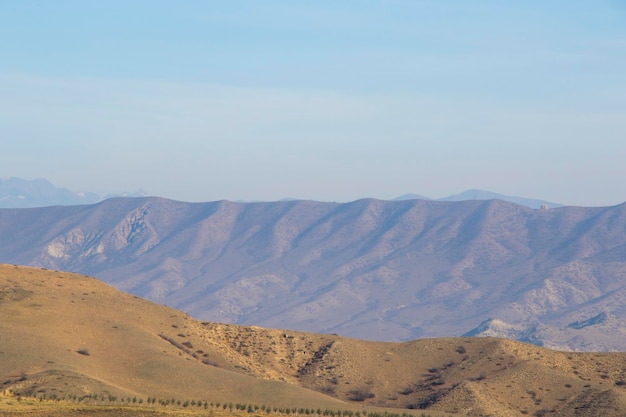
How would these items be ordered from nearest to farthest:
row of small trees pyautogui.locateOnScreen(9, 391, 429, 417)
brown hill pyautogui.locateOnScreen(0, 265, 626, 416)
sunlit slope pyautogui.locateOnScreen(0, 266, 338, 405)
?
row of small trees pyautogui.locateOnScreen(9, 391, 429, 417) < sunlit slope pyautogui.locateOnScreen(0, 266, 338, 405) < brown hill pyautogui.locateOnScreen(0, 265, 626, 416)

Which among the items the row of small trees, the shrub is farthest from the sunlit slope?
the shrub

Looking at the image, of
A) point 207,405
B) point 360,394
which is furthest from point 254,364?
point 207,405

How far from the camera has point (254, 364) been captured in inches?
5044

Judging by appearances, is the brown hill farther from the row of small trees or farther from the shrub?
the row of small trees

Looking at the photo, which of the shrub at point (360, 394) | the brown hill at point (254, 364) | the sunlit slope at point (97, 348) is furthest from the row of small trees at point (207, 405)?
the shrub at point (360, 394)

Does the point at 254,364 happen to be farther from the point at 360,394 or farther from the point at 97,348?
the point at 97,348

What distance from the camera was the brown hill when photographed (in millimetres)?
104188

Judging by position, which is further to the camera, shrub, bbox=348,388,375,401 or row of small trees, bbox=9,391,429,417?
shrub, bbox=348,388,375,401

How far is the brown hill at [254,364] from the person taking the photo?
104 meters

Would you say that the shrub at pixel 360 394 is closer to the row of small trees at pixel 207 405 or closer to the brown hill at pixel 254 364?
the brown hill at pixel 254 364

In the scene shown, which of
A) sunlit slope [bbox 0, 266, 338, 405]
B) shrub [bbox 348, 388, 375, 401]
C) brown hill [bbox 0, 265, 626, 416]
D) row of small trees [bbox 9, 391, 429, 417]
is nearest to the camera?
row of small trees [bbox 9, 391, 429, 417]

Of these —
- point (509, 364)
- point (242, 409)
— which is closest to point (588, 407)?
point (509, 364)

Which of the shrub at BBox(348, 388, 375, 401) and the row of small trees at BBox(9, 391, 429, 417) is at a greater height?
the row of small trees at BBox(9, 391, 429, 417)

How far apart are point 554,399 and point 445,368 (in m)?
16.9
